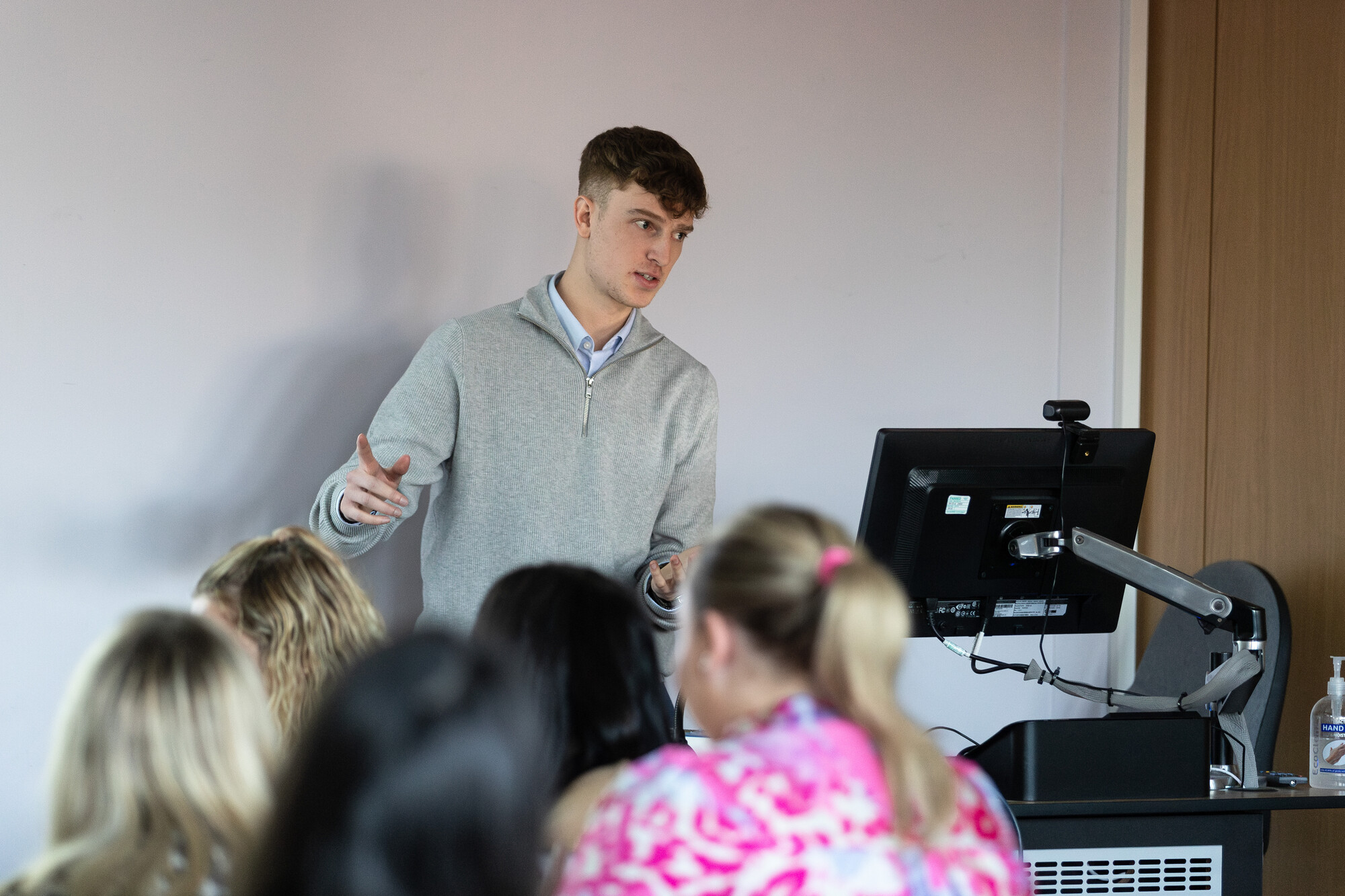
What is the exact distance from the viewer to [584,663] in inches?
50.4

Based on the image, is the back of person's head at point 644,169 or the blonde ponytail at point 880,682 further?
the back of person's head at point 644,169

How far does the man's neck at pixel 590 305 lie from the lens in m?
2.47

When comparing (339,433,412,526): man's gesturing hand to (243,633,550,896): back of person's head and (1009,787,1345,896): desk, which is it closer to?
(1009,787,1345,896): desk

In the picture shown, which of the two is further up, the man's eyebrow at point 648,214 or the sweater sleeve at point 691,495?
the man's eyebrow at point 648,214

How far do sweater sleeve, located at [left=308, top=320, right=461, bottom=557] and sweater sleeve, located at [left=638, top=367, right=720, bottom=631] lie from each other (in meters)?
0.47

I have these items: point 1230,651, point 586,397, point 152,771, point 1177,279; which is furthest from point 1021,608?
point 152,771

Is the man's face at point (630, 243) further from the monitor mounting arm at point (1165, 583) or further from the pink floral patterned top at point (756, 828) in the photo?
the pink floral patterned top at point (756, 828)

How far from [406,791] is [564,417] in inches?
70.9

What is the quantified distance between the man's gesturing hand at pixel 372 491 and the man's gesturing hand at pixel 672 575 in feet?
1.49

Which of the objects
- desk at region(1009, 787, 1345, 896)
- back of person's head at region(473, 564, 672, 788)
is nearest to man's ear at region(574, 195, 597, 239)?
back of person's head at region(473, 564, 672, 788)

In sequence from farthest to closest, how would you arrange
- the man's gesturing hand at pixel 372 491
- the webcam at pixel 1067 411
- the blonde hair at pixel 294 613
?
the man's gesturing hand at pixel 372 491, the webcam at pixel 1067 411, the blonde hair at pixel 294 613

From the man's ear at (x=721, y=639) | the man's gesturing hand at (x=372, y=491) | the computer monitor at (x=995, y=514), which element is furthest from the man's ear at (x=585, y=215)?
the man's ear at (x=721, y=639)

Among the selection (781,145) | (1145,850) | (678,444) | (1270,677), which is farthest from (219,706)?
(781,145)

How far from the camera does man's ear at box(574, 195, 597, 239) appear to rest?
245 centimetres
